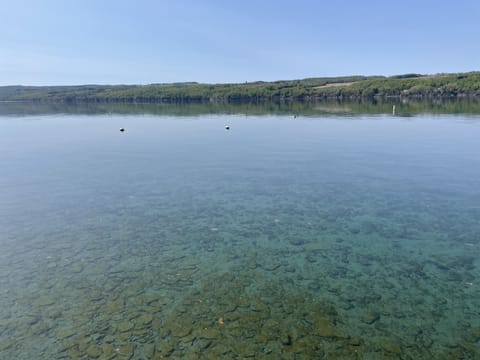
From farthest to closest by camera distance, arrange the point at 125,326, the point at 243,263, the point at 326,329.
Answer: the point at 243,263 < the point at 125,326 < the point at 326,329

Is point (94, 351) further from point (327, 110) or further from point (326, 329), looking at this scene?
point (327, 110)

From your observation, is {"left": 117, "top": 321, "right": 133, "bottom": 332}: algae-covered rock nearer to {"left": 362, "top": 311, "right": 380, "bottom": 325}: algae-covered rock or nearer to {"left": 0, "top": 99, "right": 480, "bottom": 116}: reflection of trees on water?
{"left": 362, "top": 311, "right": 380, "bottom": 325}: algae-covered rock

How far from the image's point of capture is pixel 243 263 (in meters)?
13.3

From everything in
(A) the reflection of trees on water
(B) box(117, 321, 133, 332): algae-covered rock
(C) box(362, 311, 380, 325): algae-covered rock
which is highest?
(A) the reflection of trees on water

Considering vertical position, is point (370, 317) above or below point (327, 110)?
below

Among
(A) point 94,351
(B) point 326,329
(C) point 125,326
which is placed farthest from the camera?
(C) point 125,326

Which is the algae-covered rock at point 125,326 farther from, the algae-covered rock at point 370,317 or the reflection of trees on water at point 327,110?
the reflection of trees on water at point 327,110

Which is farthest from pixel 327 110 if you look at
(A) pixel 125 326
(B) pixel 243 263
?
(A) pixel 125 326

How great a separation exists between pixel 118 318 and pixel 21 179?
21.5 metres

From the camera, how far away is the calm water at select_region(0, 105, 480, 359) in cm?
927

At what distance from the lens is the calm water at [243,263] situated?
9.27m

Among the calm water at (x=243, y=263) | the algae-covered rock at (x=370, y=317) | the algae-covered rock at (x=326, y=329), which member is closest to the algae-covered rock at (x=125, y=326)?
the calm water at (x=243, y=263)

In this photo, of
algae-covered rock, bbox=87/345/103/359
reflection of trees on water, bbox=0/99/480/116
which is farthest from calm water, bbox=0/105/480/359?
reflection of trees on water, bbox=0/99/480/116

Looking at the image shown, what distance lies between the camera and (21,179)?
26.8 m
